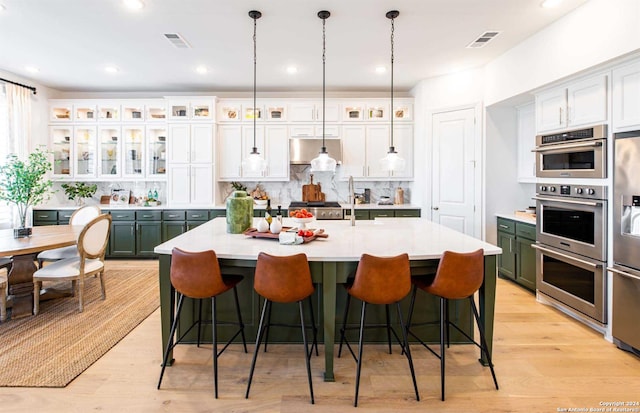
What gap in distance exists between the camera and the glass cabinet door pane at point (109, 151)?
597cm

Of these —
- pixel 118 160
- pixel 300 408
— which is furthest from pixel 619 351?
pixel 118 160

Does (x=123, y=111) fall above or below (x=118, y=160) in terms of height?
above

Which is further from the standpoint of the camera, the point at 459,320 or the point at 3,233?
the point at 3,233

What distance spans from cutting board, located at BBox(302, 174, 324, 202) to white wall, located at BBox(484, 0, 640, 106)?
119 inches

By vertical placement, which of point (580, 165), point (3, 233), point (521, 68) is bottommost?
point (3, 233)

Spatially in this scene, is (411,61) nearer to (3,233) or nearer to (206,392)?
(206,392)

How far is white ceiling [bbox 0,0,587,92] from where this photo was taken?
3254mm

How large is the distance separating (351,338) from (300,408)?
87cm

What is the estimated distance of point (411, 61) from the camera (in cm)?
469

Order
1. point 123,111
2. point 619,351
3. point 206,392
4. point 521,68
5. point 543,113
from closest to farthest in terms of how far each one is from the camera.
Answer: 1. point 206,392
2. point 619,351
3. point 543,113
4. point 521,68
5. point 123,111

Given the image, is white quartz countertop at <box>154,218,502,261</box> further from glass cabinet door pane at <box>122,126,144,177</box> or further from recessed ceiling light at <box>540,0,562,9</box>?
glass cabinet door pane at <box>122,126,144,177</box>

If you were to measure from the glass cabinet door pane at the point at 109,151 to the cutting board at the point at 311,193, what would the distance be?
10.4ft

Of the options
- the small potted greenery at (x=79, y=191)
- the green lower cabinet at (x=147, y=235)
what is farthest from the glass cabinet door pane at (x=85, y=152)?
the green lower cabinet at (x=147, y=235)

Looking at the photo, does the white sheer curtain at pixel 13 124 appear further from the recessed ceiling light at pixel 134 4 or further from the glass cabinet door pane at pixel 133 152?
the recessed ceiling light at pixel 134 4
